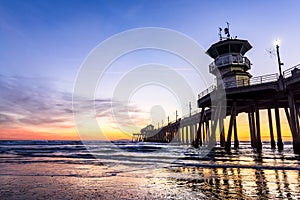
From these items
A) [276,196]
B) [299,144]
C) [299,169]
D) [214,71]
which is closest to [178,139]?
[214,71]

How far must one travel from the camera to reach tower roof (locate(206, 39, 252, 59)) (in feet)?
110

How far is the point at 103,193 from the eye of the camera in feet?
22.5

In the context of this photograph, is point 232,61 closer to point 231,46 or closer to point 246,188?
point 231,46

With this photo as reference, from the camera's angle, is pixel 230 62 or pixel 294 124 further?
pixel 230 62

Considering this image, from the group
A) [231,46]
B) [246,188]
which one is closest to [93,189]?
[246,188]

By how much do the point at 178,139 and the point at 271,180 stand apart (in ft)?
276

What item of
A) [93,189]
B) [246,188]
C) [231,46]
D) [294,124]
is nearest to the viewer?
[246,188]

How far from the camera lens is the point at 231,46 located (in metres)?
33.5

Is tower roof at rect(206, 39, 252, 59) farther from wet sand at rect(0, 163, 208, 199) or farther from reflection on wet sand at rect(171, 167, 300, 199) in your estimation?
wet sand at rect(0, 163, 208, 199)

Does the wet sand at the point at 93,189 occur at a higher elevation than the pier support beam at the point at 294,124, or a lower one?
lower

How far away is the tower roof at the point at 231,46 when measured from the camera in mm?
33500

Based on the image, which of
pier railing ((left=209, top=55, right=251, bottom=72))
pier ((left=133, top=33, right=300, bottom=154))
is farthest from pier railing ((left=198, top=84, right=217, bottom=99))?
pier railing ((left=209, top=55, right=251, bottom=72))

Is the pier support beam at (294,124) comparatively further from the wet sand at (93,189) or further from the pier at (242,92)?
the wet sand at (93,189)

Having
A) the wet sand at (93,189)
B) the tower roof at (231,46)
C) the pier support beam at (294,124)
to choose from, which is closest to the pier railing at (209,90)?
the tower roof at (231,46)
